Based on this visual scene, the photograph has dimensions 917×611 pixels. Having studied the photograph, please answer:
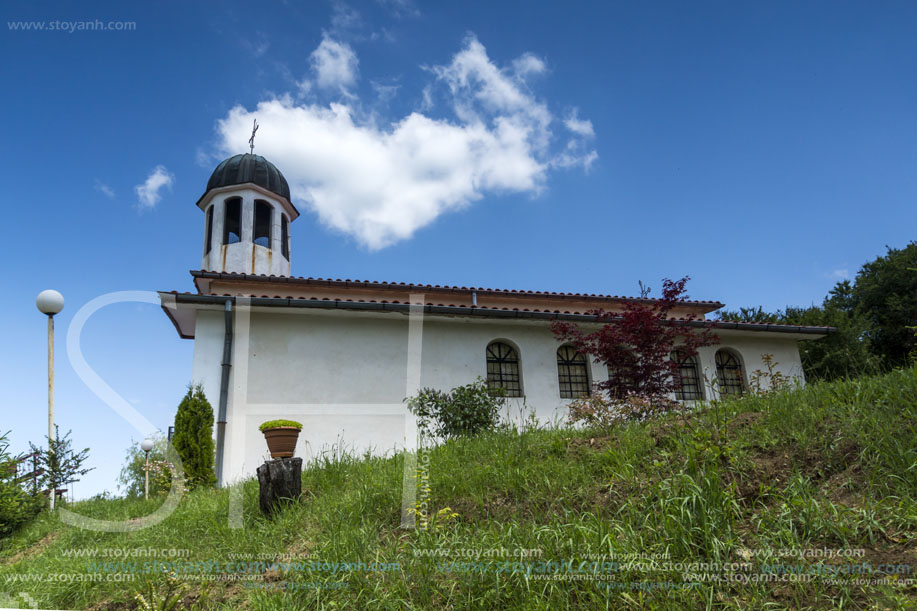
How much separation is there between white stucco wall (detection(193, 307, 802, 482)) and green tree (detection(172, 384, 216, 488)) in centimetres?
49

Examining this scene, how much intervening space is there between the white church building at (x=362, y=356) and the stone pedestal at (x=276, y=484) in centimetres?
445

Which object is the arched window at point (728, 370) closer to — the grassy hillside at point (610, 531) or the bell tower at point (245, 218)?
the grassy hillside at point (610, 531)

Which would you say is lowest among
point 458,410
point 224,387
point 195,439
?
point 195,439

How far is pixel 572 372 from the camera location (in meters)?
12.4

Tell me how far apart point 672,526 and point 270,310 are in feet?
29.0

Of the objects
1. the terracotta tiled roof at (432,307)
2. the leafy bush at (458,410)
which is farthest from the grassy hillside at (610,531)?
the terracotta tiled roof at (432,307)

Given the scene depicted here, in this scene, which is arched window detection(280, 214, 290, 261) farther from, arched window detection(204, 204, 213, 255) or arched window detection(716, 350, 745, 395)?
arched window detection(716, 350, 745, 395)

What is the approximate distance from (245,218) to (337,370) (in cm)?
712

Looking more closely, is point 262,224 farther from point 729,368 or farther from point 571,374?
point 729,368

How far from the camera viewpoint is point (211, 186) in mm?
15969

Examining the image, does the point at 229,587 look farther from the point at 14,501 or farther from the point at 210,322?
the point at 210,322

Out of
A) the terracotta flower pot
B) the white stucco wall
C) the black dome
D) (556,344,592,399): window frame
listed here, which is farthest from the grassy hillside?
the black dome

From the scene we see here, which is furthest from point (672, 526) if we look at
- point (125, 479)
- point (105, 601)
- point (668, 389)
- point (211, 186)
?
point (125, 479)

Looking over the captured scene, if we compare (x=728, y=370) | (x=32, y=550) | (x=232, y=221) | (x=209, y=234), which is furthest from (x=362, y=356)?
(x=728, y=370)
